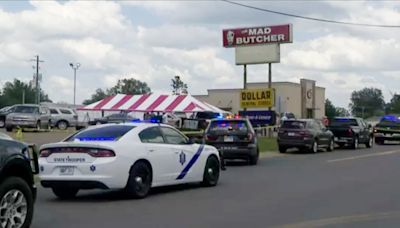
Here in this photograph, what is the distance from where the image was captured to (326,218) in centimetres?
1073

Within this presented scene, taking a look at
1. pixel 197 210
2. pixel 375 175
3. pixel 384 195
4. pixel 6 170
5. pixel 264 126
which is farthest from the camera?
pixel 264 126

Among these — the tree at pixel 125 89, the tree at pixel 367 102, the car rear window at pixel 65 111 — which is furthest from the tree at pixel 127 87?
the car rear window at pixel 65 111

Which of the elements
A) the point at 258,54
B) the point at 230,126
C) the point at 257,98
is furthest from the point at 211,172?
the point at 258,54

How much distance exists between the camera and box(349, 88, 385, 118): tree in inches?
6373

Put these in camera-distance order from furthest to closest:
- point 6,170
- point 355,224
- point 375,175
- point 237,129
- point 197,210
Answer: point 237,129 → point 375,175 → point 197,210 → point 355,224 → point 6,170

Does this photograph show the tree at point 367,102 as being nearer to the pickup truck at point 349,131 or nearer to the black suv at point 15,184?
the pickup truck at point 349,131

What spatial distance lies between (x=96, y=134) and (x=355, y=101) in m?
161

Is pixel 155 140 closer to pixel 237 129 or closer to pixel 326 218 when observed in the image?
pixel 326 218

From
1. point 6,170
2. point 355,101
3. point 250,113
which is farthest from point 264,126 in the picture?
point 355,101

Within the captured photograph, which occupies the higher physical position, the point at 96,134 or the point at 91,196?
the point at 96,134

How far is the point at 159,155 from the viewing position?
13.6m

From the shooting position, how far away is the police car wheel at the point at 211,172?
611 inches

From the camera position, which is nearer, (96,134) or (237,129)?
(96,134)

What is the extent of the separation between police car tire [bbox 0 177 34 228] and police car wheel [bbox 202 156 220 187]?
6913 mm
